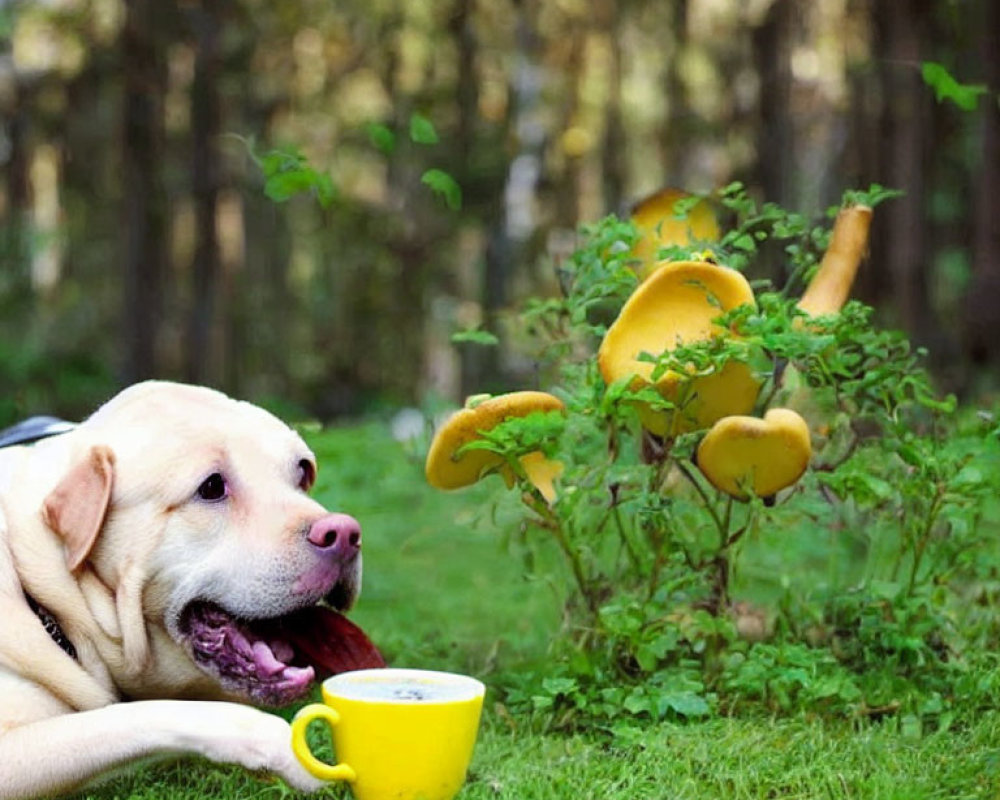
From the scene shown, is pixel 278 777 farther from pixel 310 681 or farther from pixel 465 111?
pixel 465 111

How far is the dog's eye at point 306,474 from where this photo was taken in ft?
8.88

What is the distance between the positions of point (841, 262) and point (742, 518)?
2.19 ft

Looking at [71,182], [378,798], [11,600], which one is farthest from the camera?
[71,182]

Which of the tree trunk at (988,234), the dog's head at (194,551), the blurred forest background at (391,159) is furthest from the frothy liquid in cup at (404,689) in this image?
the blurred forest background at (391,159)

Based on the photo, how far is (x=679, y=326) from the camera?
2766mm

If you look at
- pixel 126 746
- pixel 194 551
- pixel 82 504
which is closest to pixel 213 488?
pixel 194 551

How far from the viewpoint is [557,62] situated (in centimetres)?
2005

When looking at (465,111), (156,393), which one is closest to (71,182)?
(465,111)

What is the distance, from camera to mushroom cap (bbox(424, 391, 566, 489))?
9.17 feet

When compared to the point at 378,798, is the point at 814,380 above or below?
above

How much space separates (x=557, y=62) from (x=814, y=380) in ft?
58.8

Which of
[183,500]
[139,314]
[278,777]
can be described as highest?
[183,500]

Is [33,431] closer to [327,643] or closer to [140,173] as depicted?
[327,643]

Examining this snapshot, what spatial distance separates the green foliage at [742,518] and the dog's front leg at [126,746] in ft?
2.51
